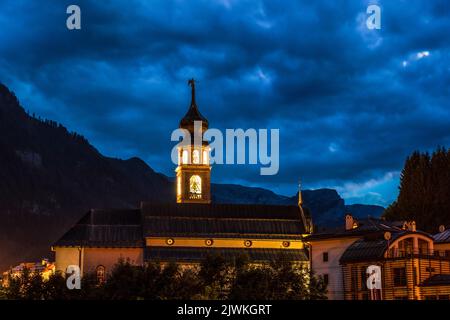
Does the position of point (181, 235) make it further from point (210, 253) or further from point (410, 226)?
point (410, 226)

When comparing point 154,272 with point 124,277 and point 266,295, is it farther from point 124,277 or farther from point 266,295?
point 266,295

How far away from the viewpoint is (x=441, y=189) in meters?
129

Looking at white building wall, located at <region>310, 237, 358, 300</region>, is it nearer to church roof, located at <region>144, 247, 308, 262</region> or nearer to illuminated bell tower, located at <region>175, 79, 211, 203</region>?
church roof, located at <region>144, 247, 308, 262</region>

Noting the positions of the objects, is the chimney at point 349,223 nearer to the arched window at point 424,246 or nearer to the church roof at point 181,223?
the arched window at point 424,246

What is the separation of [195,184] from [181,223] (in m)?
19.1

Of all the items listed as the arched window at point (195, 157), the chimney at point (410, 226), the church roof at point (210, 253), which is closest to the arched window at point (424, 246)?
the chimney at point (410, 226)

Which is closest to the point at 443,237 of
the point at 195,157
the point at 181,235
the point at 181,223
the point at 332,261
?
the point at 332,261

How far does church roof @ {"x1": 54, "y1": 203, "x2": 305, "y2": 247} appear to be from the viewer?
10644 cm

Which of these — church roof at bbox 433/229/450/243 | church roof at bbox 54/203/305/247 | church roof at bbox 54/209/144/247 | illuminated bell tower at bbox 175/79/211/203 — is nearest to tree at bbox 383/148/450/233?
church roof at bbox 433/229/450/243

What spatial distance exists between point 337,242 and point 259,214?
16.0m

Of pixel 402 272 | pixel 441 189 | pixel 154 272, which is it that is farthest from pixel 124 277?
pixel 441 189

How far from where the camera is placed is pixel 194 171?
12781 centimetres

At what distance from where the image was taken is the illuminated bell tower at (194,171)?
419 ft
